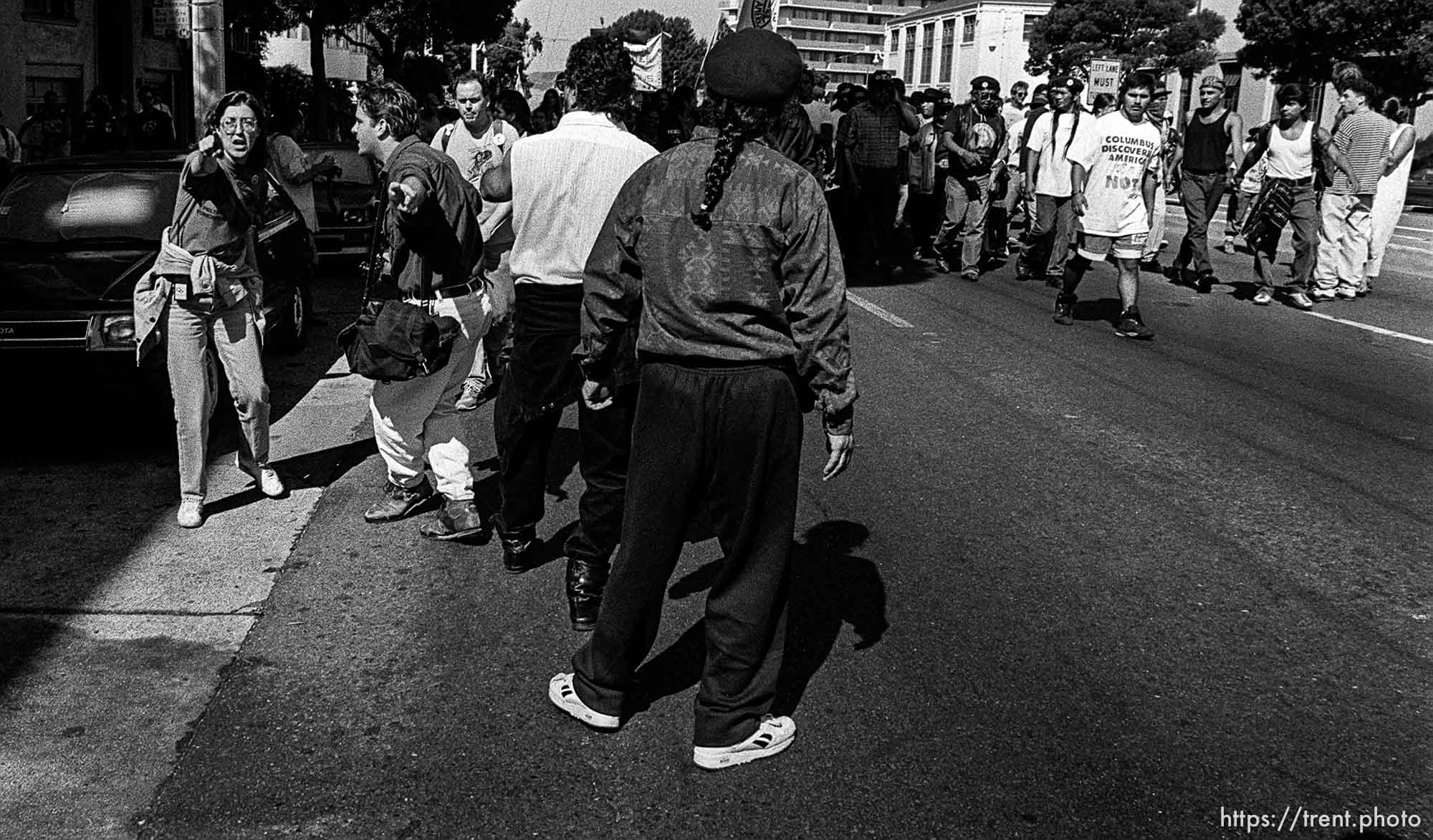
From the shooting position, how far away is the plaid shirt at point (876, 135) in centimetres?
1385

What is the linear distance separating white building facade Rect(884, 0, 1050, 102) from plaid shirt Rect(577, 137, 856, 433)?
336 ft

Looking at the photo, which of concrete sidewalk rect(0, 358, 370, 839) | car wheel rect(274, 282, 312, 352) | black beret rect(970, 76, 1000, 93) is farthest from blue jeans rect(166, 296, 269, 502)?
black beret rect(970, 76, 1000, 93)

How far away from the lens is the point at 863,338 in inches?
404

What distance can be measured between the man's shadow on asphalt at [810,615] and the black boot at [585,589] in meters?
0.31

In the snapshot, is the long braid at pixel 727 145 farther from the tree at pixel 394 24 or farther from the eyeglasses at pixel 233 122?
the tree at pixel 394 24

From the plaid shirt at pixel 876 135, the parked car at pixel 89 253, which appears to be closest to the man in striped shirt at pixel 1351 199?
the plaid shirt at pixel 876 135

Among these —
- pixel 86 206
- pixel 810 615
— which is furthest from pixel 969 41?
pixel 810 615

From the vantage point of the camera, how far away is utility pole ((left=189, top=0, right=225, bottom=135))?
40.7ft

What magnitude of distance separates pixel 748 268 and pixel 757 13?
17.0 meters

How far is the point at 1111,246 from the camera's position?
1027 cm

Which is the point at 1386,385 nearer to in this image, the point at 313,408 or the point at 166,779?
A: the point at 313,408

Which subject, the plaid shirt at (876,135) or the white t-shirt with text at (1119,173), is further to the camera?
the plaid shirt at (876,135)

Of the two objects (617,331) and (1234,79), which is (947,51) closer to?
(1234,79)

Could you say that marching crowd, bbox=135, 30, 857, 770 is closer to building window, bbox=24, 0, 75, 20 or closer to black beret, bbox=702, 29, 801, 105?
black beret, bbox=702, 29, 801, 105
